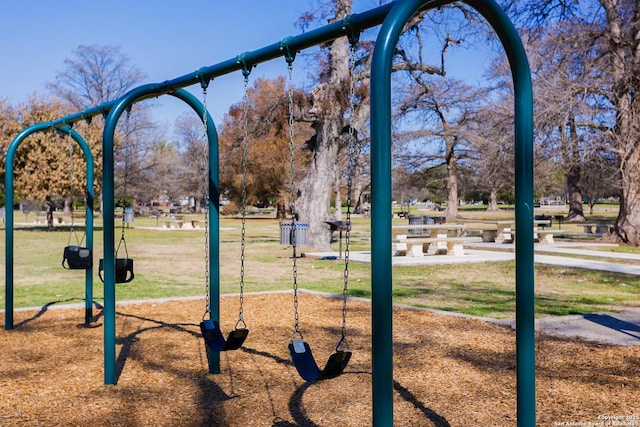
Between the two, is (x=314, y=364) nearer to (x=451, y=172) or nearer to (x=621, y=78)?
(x=621, y=78)

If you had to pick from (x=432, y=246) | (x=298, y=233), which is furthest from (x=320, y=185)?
(x=432, y=246)

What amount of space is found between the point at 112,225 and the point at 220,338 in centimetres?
127

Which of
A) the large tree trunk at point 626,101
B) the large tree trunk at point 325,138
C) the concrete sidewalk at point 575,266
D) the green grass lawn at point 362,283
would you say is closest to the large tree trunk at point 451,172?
the concrete sidewalk at point 575,266

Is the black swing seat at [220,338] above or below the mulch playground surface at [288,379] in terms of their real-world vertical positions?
above

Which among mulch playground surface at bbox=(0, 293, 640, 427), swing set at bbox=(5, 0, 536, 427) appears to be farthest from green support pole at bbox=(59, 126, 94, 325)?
swing set at bbox=(5, 0, 536, 427)

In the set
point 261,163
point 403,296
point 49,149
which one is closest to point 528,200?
point 403,296

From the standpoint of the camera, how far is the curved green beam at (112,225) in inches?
198

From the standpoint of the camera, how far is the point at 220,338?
14.9ft

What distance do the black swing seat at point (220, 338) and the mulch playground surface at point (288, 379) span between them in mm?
396

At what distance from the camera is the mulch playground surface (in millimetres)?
4184

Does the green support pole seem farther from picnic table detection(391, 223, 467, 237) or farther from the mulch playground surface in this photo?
picnic table detection(391, 223, 467, 237)

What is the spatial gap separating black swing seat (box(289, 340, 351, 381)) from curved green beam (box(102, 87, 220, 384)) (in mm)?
1632

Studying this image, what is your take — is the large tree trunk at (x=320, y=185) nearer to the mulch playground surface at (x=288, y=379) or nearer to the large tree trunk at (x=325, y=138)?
the large tree trunk at (x=325, y=138)

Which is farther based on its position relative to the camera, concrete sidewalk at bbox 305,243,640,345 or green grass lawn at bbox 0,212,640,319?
green grass lawn at bbox 0,212,640,319
